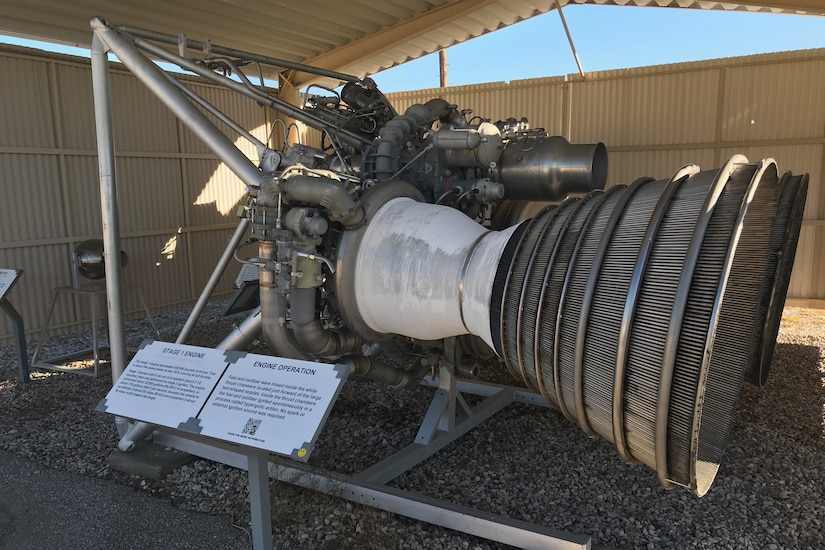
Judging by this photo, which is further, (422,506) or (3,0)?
(3,0)

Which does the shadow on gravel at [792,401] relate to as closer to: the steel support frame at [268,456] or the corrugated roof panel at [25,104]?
the steel support frame at [268,456]

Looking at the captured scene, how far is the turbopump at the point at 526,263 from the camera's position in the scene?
1789mm

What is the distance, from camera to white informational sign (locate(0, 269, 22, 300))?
5801 mm

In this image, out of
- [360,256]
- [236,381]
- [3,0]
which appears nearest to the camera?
[236,381]

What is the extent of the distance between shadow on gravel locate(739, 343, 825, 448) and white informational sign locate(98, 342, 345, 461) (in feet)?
12.8

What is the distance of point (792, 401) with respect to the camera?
528cm

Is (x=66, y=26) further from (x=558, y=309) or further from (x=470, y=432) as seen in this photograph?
(x=558, y=309)

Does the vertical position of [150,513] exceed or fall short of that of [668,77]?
it falls short

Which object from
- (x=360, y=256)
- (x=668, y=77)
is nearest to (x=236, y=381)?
(x=360, y=256)

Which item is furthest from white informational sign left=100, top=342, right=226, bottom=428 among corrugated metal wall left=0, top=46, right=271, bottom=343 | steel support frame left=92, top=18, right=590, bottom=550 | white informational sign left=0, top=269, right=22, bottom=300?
corrugated metal wall left=0, top=46, right=271, bottom=343

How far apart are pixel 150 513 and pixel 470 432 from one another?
7.48ft

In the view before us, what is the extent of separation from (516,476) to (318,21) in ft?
23.5

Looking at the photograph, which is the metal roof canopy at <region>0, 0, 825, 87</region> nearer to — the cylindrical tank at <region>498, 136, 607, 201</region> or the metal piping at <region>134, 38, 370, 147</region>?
the metal piping at <region>134, 38, 370, 147</region>

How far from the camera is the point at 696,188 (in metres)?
1.95
